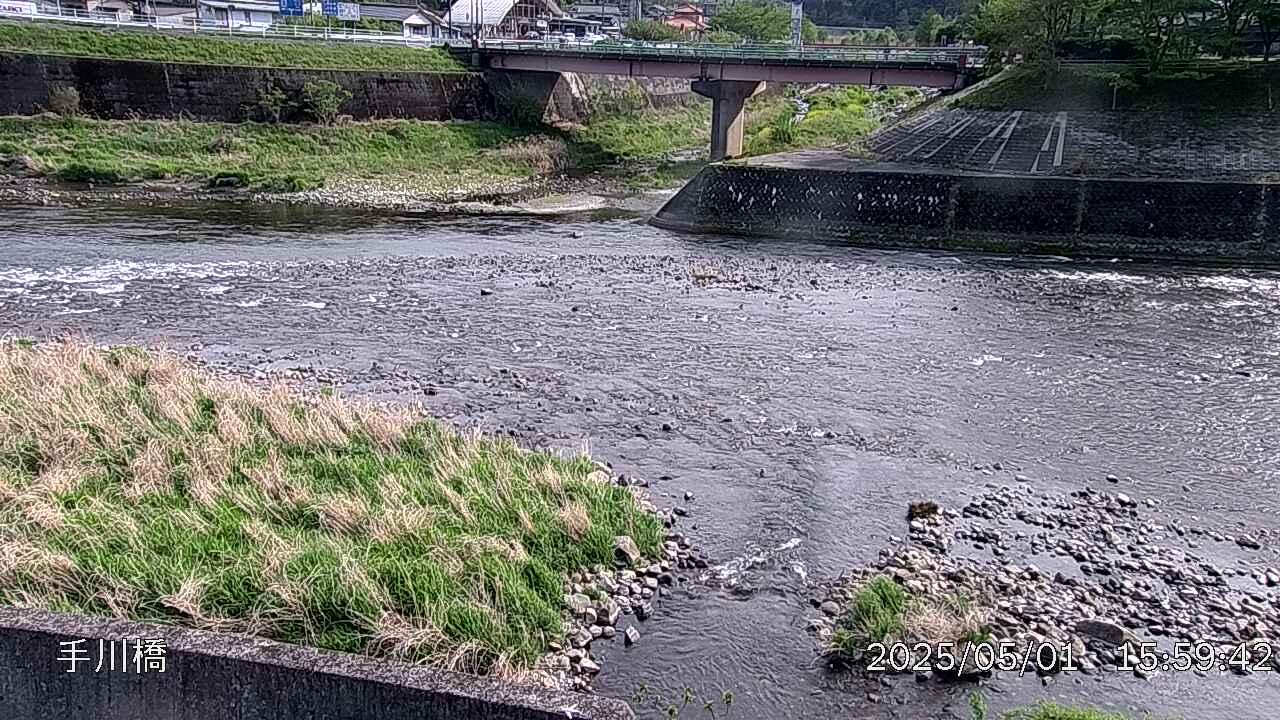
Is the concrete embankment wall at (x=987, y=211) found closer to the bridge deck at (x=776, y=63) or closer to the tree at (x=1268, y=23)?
the tree at (x=1268, y=23)

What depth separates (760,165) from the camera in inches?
1231

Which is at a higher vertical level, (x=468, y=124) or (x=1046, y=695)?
(x=468, y=124)

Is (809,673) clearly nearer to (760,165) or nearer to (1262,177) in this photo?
(760,165)

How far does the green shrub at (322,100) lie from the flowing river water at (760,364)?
46.3 ft

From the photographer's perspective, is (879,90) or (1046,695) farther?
(879,90)

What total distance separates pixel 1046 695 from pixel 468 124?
4254 cm

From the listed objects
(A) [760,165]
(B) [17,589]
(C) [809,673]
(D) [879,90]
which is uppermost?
(D) [879,90]

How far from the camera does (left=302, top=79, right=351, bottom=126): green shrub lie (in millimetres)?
41781

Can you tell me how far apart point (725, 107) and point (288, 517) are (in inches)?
1484

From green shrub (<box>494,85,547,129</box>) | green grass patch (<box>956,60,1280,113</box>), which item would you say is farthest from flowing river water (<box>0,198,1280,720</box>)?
green shrub (<box>494,85,547,129</box>)

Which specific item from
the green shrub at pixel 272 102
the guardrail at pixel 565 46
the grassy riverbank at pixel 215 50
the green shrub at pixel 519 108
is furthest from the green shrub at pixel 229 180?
the green shrub at pixel 519 108

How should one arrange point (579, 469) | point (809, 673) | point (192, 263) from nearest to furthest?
point (809, 673) → point (579, 469) → point (192, 263)

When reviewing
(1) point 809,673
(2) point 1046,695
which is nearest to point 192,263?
(1) point 809,673

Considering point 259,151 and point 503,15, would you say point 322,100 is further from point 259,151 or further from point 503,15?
point 503,15
